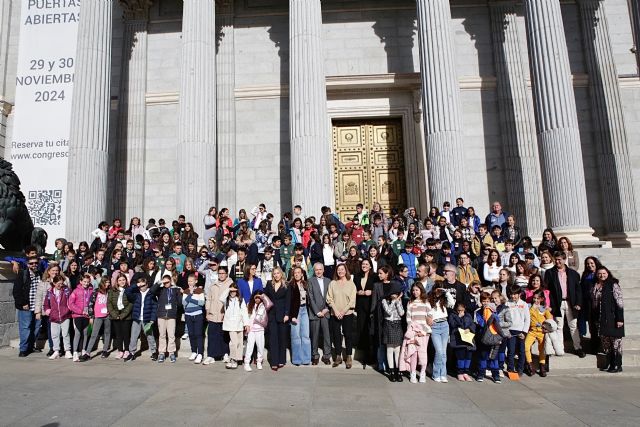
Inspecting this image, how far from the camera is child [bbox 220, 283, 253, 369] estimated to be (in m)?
8.39

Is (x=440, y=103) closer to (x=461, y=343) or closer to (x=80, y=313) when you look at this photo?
(x=461, y=343)

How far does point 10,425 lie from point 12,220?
681 cm

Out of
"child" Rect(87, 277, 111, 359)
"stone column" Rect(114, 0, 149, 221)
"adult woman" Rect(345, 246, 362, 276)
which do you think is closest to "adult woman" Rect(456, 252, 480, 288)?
"adult woman" Rect(345, 246, 362, 276)

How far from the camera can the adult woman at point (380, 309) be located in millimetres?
8047

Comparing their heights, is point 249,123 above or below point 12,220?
above

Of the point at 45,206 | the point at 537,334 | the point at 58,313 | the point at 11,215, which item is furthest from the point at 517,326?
the point at 45,206

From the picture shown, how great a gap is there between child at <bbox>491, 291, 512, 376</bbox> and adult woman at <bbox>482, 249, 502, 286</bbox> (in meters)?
1.57

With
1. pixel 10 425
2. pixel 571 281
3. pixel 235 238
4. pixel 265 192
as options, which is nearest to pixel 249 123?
pixel 265 192

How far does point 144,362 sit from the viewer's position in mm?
8852

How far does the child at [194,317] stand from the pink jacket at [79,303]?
2065 millimetres

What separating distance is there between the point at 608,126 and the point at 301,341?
15.4 meters

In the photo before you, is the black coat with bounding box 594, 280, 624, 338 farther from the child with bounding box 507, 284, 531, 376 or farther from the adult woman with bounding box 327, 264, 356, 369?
the adult woman with bounding box 327, 264, 356, 369

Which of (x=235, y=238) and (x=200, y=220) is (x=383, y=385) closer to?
(x=235, y=238)

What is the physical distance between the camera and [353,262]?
921 cm
